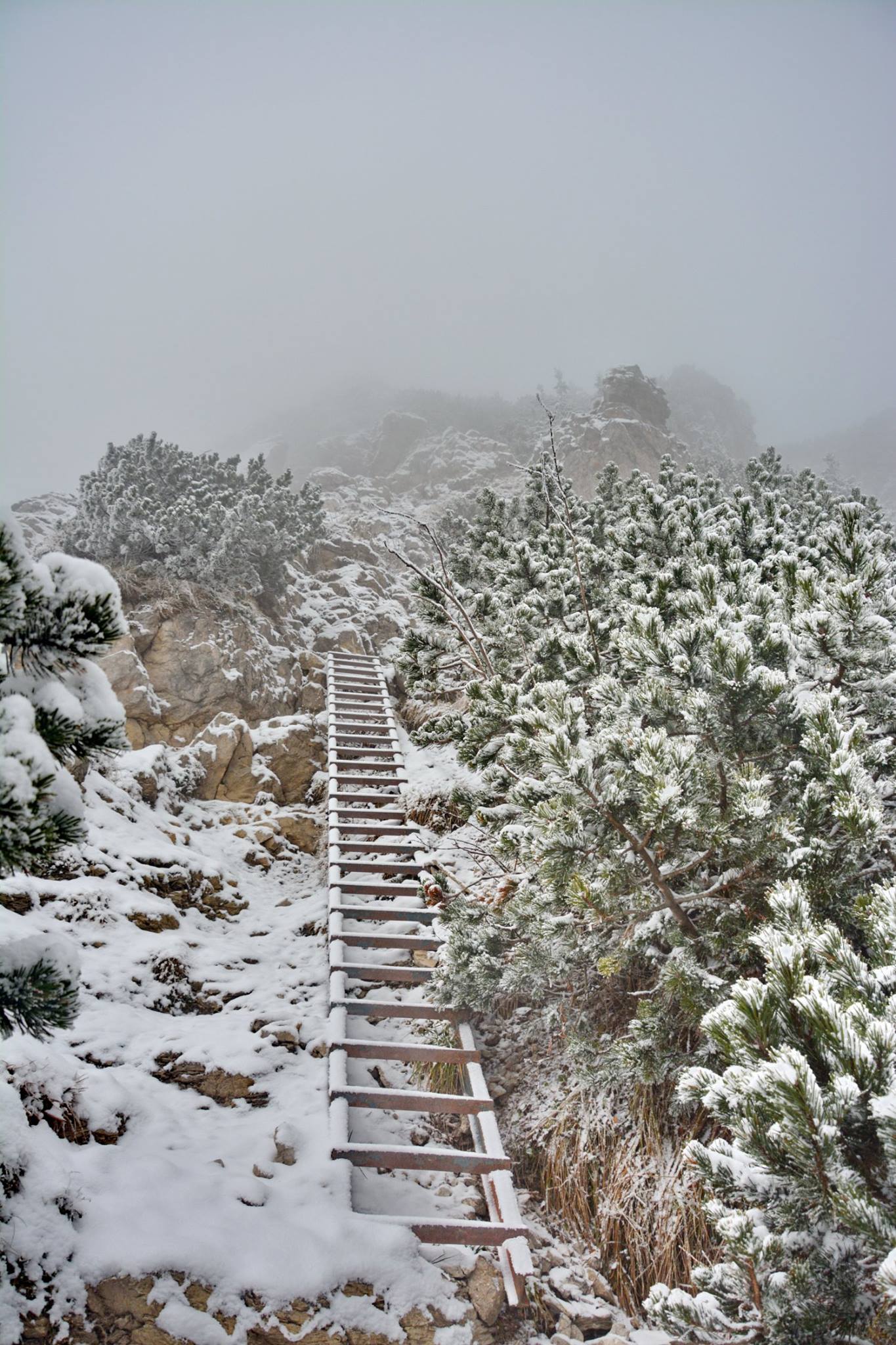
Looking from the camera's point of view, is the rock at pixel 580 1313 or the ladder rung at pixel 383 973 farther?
the ladder rung at pixel 383 973

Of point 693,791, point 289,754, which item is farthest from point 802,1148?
point 289,754

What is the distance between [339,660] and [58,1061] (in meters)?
9.40

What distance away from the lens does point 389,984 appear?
5.43m

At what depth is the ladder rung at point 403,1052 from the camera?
412 centimetres

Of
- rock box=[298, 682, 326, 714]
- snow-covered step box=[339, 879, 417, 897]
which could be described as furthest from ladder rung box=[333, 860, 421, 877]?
rock box=[298, 682, 326, 714]

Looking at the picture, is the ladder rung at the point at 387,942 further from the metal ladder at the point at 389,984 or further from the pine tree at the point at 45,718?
the pine tree at the point at 45,718

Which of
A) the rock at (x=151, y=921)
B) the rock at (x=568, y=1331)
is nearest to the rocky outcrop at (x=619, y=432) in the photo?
the rock at (x=151, y=921)

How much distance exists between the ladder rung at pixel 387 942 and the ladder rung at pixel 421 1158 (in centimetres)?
184

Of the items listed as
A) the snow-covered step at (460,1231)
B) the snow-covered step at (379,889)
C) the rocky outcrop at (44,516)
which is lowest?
the snow-covered step at (379,889)

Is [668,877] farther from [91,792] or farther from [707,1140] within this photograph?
[91,792]

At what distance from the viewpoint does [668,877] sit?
286 cm

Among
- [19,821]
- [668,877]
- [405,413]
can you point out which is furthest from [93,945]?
[405,413]

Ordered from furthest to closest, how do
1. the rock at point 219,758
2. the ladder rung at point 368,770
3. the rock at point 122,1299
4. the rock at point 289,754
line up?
the rock at point 289,754, the rock at point 219,758, the ladder rung at point 368,770, the rock at point 122,1299

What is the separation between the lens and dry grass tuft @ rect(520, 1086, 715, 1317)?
9.66ft
